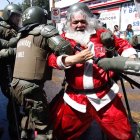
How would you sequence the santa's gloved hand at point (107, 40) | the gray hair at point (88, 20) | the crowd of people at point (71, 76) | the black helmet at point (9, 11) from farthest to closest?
1. the black helmet at point (9, 11)
2. the gray hair at point (88, 20)
3. the crowd of people at point (71, 76)
4. the santa's gloved hand at point (107, 40)

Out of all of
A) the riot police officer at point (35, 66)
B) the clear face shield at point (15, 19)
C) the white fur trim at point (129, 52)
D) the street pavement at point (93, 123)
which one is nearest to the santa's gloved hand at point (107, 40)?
the white fur trim at point (129, 52)

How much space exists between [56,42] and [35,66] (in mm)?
380

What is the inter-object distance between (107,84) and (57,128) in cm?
75

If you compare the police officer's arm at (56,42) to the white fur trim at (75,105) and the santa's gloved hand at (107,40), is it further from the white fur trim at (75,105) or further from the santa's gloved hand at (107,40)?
the white fur trim at (75,105)

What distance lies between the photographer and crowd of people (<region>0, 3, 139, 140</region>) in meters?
3.62

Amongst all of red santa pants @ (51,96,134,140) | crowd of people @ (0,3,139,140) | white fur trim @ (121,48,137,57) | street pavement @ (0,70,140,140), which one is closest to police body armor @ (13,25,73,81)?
crowd of people @ (0,3,139,140)

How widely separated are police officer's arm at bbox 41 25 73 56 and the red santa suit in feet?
0.28

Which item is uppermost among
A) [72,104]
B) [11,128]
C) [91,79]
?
[91,79]

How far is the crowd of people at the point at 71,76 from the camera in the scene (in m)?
3.62

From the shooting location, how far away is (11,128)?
17.5ft

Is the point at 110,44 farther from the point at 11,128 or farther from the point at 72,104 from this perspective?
the point at 11,128

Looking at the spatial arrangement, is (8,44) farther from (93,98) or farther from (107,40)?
(107,40)

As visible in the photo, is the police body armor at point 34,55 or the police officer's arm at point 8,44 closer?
the police body armor at point 34,55

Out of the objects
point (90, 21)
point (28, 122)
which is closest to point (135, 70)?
point (90, 21)
